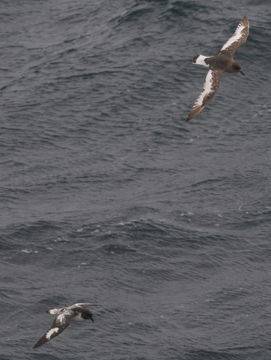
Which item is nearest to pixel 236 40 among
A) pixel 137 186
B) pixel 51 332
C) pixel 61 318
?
pixel 61 318

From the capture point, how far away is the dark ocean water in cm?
5434

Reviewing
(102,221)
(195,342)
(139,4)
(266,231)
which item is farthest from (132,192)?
(139,4)

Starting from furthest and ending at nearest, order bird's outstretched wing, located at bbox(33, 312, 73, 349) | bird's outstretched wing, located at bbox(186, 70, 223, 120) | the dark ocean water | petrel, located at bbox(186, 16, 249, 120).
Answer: the dark ocean water → bird's outstretched wing, located at bbox(33, 312, 73, 349) → petrel, located at bbox(186, 16, 249, 120) → bird's outstretched wing, located at bbox(186, 70, 223, 120)

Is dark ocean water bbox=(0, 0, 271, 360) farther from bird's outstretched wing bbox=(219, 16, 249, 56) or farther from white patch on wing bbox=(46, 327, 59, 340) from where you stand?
bird's outstretched wing bbox=(219, 16, 249, 56)

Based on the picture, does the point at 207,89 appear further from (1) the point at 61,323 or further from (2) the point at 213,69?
(1) the point at 61,323

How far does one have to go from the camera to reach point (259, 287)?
5656 centimetres

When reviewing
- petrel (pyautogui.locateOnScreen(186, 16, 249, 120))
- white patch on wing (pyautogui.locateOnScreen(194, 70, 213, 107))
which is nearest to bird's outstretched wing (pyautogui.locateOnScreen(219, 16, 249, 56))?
petrel (pyautogui.locateOnScreen(186, 16, 249, 120))

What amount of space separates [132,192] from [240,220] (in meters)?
5.37

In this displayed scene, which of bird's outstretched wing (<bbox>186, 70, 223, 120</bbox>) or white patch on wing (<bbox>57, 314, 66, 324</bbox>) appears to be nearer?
bird's outstretched wing (<bbox>186, 70, 223, 120</bbox>)

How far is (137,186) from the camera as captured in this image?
205 feet

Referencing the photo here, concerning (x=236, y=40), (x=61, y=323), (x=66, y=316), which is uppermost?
(x=236, y=40)

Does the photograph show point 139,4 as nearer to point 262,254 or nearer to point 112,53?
point 112,53

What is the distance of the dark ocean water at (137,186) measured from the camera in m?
54.3

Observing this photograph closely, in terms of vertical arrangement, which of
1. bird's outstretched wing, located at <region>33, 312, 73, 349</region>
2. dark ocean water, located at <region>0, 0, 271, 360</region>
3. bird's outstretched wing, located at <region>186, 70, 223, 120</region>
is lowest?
dark ocean water, located at <region>0, 0, 271, 360</region>
